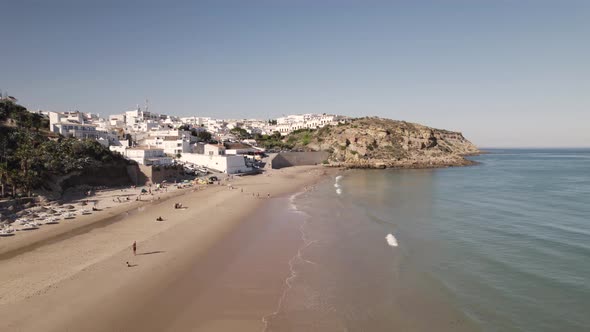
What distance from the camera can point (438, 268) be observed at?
18.3 metres

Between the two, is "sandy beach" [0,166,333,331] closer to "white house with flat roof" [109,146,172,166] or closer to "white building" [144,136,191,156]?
"white house with flat roof" [109,146,172,166]

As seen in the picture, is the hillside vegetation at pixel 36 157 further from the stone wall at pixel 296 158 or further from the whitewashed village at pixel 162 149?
the stone wall at pixel 296 158

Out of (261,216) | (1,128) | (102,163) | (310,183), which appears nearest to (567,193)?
(310,183)

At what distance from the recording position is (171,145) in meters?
64.4

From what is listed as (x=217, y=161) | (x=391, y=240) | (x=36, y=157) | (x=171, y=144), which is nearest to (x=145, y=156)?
(x=217, y=161)

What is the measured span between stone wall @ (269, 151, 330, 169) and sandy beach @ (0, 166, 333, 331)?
4713 cm

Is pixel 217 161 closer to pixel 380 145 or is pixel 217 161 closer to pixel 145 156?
pixel 145 156

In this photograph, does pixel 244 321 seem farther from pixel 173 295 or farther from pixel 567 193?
pixel 567 193

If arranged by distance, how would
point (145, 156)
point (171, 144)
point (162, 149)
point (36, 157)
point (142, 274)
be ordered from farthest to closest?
point (171, 144), point (162, 149), point (145, 156), point (36, 157), point (142, 274)

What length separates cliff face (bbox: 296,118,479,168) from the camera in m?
92.8

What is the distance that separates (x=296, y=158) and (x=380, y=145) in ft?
90.6

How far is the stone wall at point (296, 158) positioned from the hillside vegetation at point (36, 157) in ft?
117

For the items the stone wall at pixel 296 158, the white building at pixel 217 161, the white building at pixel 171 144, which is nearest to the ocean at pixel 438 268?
the white building at pixel 217 161

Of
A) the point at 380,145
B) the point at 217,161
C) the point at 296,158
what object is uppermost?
the point at 380,145
